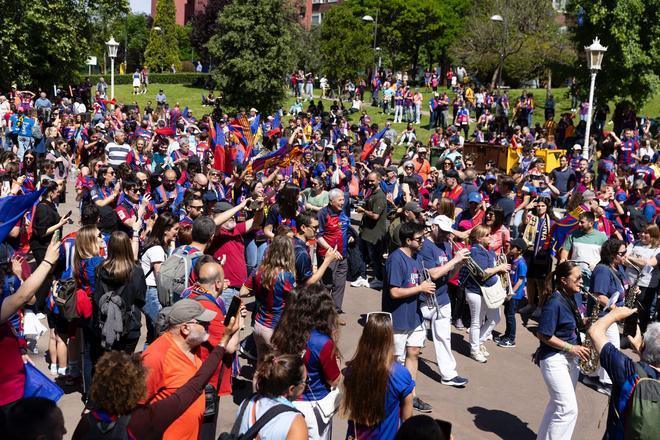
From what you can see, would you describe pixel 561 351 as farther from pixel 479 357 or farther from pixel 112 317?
pixel 112 317

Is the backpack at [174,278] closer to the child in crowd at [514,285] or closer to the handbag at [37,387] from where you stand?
Answer: the handbag at [37,387]

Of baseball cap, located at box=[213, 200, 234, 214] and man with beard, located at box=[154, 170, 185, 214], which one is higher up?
baseball cap, located at box=[213, 200, 234, 214]

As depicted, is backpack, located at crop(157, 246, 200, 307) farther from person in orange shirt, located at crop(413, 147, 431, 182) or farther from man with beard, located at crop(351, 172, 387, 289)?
person in orange shirt, located at crop(413, 147, 431, 182)

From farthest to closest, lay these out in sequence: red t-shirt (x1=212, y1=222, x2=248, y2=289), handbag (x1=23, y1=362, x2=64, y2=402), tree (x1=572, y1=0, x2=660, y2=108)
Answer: tree (x1=572, y1=0, x2=660, y2=108)
red t-shirt (x1=212, y1=222, x2=248, y2=289)
handbag (x1=23, y1=362, x2=64, y2=402)

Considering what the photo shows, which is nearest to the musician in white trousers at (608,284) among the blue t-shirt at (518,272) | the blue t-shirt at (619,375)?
the blue t-shirt at (518,272)

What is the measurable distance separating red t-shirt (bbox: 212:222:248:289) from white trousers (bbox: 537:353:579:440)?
11.1ft

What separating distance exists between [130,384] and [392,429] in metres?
1.88

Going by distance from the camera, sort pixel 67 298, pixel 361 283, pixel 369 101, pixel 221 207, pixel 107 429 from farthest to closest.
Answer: pixel 369 101 → pixel 361 283 → pixel 221 207 → pixel 67 298 → pixel 107 429

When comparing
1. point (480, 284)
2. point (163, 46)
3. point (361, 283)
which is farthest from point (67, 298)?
point (163, 46)

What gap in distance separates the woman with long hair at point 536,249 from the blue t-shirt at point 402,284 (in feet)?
13.7

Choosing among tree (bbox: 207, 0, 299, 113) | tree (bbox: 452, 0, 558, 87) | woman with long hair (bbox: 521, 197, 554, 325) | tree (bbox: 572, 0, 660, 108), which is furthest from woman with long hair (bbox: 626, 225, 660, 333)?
tree (bbox: 452, 0, 558, 87)

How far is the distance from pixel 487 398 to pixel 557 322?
2181mm

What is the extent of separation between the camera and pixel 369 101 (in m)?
41.5

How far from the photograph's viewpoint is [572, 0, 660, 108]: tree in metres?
27.8
